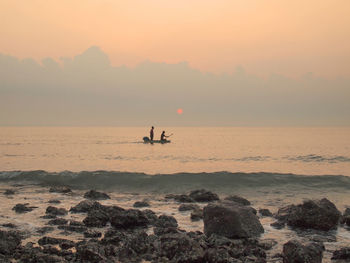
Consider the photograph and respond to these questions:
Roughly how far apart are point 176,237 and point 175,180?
15.9 meters

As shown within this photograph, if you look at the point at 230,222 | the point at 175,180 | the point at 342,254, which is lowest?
the point at 175,180

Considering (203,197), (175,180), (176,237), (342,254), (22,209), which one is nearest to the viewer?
(342,254)

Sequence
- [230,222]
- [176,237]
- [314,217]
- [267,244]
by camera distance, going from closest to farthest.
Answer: [176,237] < [267,244] < [230,222] < [314,217]

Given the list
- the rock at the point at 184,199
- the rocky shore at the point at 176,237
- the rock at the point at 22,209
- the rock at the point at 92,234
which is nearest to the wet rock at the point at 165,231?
the rocky shore at the point at 176,237

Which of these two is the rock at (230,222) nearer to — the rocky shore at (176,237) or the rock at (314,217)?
the rocky shore at (176,237)

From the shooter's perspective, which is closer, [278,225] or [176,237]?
[176,237]

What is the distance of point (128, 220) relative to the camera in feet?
35.7

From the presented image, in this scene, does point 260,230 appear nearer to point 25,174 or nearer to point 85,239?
point 85,239

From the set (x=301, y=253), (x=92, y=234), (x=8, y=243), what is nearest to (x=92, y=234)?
(x=92, y=234)

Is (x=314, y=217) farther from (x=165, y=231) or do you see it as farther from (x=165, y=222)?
(x=165, y=231)

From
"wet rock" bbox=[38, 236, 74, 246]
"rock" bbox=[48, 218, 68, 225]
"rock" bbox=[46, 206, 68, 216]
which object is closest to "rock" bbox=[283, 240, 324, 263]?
"wet rock" bbox=[38, 236, 74, 246]

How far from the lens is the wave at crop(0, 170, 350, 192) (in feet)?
73.0

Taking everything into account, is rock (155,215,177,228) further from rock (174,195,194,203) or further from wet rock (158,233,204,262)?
rock (174,195,194,203)

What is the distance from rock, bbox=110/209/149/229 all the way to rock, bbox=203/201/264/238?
84.0 inches
